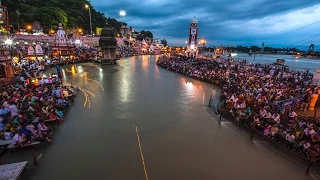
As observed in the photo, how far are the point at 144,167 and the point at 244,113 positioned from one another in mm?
8229

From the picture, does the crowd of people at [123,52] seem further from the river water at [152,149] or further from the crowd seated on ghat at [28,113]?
the river water at [152,149]

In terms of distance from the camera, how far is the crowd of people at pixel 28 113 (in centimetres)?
923

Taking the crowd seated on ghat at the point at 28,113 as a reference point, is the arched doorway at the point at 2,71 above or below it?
above

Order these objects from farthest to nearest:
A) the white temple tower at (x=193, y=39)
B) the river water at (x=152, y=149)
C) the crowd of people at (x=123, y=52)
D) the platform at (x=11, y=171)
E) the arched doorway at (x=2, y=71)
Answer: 1. the crowd of people at (x=123, y=52)
2. the white temple tower at (x=193, y=39)
3. the arched doorway at (x=2, y=71)
4. the river water at (x=152, y=149)
5. the platform at (x=11, y=171)

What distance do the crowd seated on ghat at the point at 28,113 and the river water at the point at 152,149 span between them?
0.67 m

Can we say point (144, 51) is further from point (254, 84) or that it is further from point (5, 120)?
point (5, 120)

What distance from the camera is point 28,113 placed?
11445 mm

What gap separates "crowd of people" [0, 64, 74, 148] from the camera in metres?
9.23

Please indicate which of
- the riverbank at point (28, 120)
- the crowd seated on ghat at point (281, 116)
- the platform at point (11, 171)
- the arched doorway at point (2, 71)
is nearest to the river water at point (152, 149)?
the riverbank at point (28, 120)

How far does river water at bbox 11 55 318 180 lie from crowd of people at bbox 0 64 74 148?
643 millimetres

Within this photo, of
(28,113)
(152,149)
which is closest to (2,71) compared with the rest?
(28,113)

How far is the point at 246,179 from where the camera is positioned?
766 cm

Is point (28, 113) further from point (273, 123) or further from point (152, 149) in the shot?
point (273, 123)

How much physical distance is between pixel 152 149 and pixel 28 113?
8028 mm
